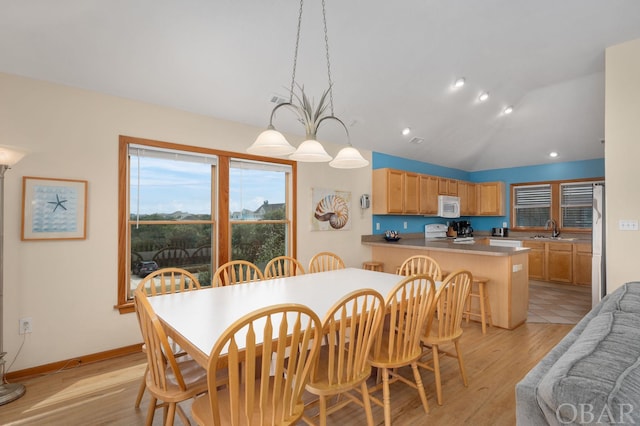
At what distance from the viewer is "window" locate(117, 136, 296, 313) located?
3.15 m

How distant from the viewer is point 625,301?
145cm

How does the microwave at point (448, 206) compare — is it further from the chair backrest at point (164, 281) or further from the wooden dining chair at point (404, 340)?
the chair backrest at point (164, 281)

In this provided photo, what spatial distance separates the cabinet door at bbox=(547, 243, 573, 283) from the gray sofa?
568 cm

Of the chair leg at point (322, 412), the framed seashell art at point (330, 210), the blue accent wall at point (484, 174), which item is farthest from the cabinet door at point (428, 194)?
the chair leg at point (322, 412)

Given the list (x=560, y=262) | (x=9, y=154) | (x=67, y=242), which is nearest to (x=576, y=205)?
(x=560, y=262)

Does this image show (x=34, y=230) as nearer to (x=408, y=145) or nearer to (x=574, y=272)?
(x=408, y=145)

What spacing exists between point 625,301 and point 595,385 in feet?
3.40

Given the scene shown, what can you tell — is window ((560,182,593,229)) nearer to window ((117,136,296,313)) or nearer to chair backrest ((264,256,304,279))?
window ((117,136,296,313))

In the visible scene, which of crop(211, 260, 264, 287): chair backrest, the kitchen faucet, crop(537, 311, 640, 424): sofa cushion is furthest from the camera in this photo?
the kitchen faucet

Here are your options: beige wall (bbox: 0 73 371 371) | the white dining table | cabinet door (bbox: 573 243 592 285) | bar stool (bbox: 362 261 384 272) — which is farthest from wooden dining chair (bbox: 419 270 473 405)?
cabinet door (bbox: 573 243 592 285)

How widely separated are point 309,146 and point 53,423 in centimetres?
241

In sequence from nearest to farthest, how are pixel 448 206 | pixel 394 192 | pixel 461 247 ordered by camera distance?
pixel 461 247 → pixel 394 192 → pixel 448 206

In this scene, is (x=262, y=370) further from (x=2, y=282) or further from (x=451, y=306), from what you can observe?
(x=2, y=282)

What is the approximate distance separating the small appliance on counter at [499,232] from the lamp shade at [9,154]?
24.9 ft
